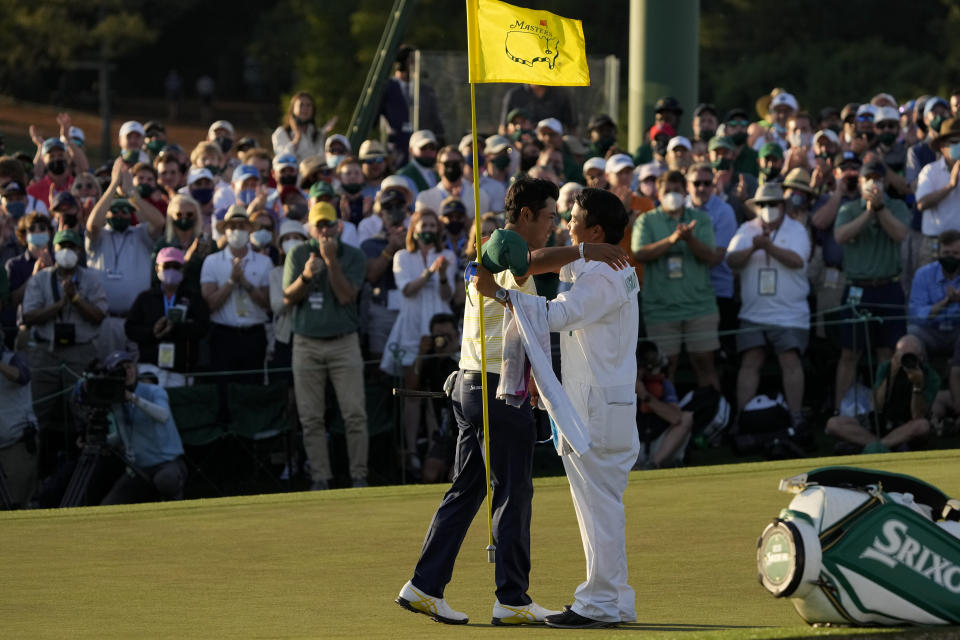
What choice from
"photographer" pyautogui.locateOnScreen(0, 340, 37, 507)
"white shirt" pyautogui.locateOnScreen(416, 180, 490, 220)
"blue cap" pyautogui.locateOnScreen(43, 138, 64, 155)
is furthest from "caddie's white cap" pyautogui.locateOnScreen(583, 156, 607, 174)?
"photographer" pyautogui.locateOnScreen(0, 340, 37, 507)

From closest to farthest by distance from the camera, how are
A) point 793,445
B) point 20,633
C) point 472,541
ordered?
point 20,633 → point 472,541 → point 793,445

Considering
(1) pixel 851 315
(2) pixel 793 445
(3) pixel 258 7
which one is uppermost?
(3) pixel 258 7

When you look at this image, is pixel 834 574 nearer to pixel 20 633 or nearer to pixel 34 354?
pixel 20 633

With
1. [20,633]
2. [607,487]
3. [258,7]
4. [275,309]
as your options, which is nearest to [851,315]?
[275,309]

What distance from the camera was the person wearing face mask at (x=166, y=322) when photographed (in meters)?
14.0

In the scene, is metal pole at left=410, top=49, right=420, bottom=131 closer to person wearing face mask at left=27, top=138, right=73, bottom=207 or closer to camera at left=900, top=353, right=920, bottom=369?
person wearing face mask at left=27, top=138, right=73, bottom=207

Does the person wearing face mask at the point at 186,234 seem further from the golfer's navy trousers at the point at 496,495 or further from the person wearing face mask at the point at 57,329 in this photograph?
the golfer's navy trousers at the point at 496,495

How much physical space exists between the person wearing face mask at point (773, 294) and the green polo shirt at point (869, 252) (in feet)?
1.44

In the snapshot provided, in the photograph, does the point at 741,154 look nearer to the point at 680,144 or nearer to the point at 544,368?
the point at 680,144

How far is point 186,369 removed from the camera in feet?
46.5

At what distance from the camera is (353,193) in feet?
53.0

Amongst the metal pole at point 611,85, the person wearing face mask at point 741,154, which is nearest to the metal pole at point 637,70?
the metal pole at point 611,85

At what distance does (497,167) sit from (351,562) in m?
7.79

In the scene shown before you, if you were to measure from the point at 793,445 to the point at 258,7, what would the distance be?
127ft
